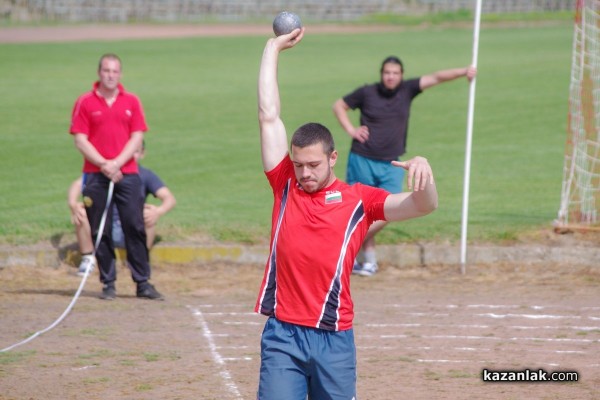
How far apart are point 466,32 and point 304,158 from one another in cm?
4173

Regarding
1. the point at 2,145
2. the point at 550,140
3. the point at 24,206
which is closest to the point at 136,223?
the point at 24,206

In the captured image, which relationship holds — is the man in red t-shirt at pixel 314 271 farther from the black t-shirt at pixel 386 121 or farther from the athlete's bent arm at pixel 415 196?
the black t-shirt at pixel 386 121

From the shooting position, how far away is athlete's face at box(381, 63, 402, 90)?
12281 mm

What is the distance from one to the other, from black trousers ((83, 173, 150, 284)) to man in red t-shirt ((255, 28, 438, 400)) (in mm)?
5176

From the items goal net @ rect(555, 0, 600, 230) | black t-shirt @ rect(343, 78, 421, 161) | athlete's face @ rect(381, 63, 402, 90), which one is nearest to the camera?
athlete's face @ rect(381, 63, 402, 90)

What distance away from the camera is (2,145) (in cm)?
1902

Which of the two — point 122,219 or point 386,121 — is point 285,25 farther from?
point 386,121

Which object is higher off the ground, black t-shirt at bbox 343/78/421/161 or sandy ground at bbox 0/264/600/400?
black t-shirt at bbox 343/78/421/161

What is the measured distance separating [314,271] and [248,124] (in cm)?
1629

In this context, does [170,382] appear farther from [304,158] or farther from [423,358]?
[304,158]

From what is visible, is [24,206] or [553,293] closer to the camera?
[553,293]

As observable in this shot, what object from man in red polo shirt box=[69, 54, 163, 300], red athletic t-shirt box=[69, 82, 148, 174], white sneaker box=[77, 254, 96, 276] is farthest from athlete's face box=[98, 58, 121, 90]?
white sneaker box=[77, 254, 96, 276]

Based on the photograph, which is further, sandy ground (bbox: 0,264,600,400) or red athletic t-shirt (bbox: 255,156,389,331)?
sandy ground (bbox: 0,264,600,400)

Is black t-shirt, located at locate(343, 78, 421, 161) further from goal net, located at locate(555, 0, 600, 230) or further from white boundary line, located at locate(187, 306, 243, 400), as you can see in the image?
white boundary line, located at locate(187, 306, 243, 400)
